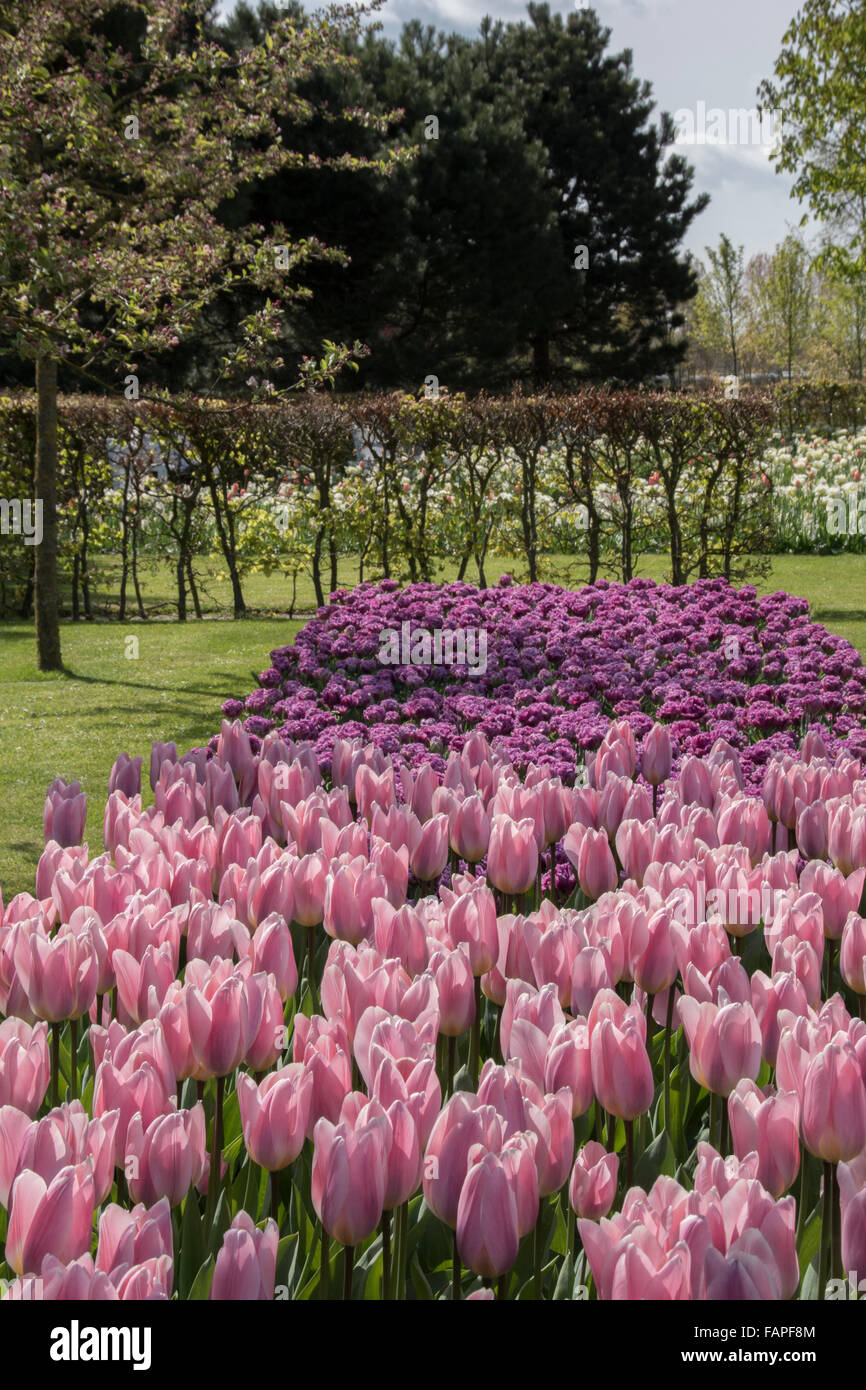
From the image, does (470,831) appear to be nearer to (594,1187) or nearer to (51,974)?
(51,974)

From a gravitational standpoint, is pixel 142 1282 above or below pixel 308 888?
below

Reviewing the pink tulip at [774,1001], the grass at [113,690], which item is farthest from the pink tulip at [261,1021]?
the grass at [113,690]

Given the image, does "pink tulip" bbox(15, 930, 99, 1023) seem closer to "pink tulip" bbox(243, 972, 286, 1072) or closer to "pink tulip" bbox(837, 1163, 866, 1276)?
"pink tulip" bbox(243, 972, 286, 1072)

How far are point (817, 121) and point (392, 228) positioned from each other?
1197 cm

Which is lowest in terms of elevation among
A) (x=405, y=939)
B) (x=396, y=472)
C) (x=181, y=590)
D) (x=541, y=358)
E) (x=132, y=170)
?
(x=405, y=939)

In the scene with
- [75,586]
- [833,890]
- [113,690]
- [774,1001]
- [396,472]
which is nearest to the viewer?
[774,1001]

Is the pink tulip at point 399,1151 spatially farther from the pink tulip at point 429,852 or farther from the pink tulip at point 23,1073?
the pink tulip at point 429,852

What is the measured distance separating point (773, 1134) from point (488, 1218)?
0.36 m

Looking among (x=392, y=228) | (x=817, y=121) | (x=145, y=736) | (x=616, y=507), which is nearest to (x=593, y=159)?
(x=392, y=228)

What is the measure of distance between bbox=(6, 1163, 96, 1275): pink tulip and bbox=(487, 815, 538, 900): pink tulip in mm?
1299

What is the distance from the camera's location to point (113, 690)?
29.5 ft

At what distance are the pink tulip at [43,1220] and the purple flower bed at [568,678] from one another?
266 centimetres

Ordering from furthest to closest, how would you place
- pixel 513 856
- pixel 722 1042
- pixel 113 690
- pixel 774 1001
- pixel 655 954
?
pixel 113 690
pixel 513 856
pixel 655 954
pixel 774 1001
pixel 722 1042

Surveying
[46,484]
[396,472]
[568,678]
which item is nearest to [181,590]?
[396,472]
